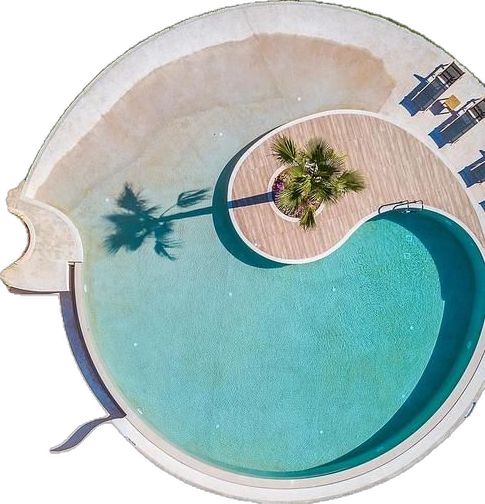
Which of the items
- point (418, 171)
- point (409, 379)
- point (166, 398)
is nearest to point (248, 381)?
point (166, 398)

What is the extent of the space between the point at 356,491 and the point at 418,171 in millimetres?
11967

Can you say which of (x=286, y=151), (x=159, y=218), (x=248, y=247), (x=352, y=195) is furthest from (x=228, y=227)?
(x=352, y=195)

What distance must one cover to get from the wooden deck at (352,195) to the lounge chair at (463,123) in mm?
1125

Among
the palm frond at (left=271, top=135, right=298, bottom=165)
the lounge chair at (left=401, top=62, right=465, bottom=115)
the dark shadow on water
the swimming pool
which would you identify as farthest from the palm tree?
the lounge chair at (left=401, top=62, right=465, bottom=115)

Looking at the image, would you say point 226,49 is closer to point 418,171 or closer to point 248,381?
point 418,171

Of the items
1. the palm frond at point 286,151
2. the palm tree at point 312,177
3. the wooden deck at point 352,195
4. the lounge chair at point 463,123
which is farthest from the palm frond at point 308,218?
the lounge chair at point 463,123

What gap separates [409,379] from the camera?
2642 cm

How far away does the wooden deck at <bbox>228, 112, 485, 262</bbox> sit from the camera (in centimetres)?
2447

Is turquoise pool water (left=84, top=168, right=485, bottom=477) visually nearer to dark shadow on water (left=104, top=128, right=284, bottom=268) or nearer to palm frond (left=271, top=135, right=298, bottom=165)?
dark shadow on water (left=104, top=128, right=284, bottom=268)

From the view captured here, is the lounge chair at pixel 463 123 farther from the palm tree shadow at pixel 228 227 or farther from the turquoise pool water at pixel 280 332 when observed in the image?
the palm tree shadow at pixel 228 227

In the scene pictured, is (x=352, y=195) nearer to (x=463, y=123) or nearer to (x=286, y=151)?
(x=286, y=151)

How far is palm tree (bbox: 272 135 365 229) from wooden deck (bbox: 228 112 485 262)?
118cm

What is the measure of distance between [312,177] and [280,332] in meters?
6.54

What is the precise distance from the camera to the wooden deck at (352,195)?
80.3 ft
